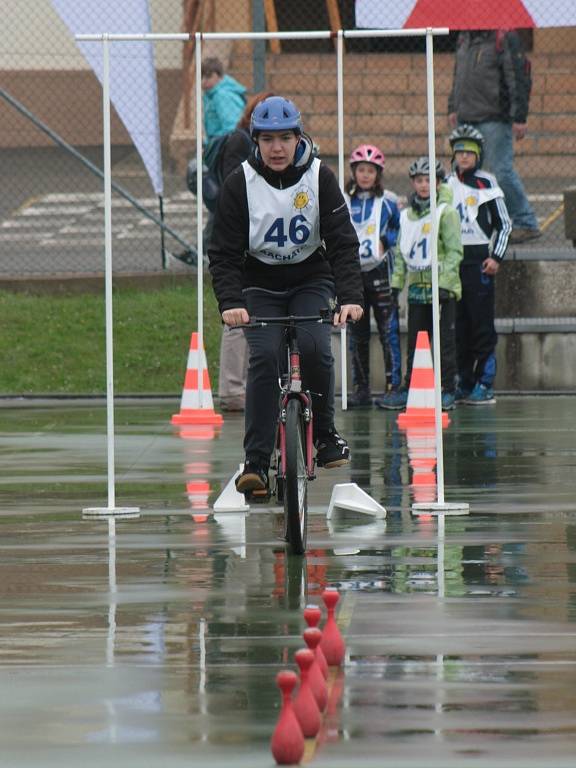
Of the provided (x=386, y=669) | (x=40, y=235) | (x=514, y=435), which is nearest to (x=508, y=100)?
(x=514, y=435)

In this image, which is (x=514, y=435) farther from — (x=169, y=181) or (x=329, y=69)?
(x=329, y=69)

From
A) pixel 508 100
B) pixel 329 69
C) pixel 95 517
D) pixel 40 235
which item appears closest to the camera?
pixel 95 517

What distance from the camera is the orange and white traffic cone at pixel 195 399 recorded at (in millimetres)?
15133

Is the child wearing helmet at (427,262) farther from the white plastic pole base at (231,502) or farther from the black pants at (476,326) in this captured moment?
the white plastic pole base at (231,502)

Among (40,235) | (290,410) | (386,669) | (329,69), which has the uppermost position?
(329,69)

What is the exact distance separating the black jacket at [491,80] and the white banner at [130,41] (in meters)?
2.88

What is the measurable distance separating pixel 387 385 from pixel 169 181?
12.9m

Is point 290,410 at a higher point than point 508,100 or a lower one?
lower

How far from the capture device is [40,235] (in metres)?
24.5

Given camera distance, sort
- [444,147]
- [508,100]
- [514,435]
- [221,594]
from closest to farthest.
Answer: [221,594]
[514,435]
[508,100]
[444,147]

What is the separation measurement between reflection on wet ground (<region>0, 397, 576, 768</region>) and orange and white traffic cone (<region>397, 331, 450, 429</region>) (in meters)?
1.96

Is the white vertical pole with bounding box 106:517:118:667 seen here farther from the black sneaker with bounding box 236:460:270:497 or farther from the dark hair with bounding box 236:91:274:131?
the dark hair with bounding box 236:91:274:131

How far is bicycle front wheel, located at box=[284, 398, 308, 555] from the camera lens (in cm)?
886

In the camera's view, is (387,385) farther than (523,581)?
Yes
